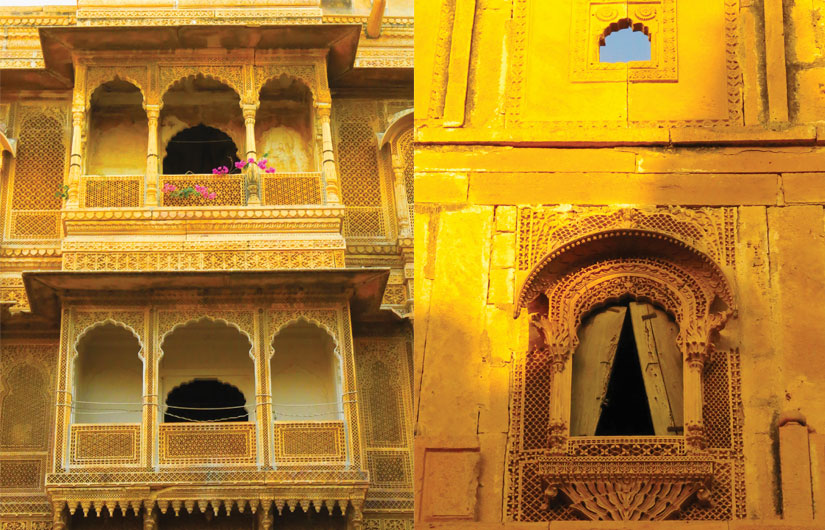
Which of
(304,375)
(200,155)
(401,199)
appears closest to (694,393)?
(304,375)

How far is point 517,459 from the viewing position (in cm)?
1023

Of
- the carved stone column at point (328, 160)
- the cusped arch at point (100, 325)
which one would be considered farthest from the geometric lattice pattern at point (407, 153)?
the cusped arch at point (100, 325)

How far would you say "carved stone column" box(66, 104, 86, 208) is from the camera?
18.4 metres

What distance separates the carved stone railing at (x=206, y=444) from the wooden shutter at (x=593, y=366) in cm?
651

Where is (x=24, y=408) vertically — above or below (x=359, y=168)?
below

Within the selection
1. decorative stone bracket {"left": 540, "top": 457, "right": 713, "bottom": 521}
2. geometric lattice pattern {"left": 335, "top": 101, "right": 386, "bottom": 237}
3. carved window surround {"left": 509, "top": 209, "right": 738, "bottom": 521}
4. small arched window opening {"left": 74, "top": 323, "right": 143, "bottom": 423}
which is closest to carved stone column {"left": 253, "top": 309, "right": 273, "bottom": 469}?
small arched window opening {"left": 74, "top": 323, "right": 143, "bottom": 423}

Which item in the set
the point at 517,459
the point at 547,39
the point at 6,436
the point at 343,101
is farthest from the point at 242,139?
the point at 517,459

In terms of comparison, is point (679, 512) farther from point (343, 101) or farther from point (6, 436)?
point (343, 101)

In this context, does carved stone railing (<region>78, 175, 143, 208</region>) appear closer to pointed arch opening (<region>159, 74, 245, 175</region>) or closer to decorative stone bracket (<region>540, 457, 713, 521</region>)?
pointed arch opening (<region>159, 74, 245, 175</region>)

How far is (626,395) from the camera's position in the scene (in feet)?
35.4

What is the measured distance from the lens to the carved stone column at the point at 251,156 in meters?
18.5

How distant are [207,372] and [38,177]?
2945mm

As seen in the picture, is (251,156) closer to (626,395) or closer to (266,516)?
(266,516)

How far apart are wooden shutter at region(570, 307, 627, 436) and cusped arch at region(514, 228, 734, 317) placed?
0.33m
